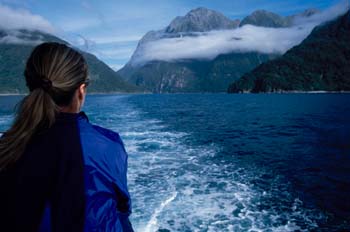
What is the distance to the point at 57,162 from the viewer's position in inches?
61.1

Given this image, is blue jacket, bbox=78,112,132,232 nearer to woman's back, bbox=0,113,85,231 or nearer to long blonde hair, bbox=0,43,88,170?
woman's back, bbox=0,113,85,231

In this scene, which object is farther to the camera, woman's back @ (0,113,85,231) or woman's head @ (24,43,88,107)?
woman's head @ (24,43,88,107)

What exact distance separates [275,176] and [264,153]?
574cm

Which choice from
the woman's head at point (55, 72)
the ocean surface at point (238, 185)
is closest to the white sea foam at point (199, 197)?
the ocean surface at point (238, 185)

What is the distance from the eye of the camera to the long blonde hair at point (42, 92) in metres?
1.65

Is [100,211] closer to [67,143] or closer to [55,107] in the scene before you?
[67,143]

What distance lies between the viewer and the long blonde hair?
1.65 meters

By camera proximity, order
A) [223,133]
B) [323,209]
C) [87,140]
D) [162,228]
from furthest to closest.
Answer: [223,133]
[323,209]
[162,228]
[87,140]

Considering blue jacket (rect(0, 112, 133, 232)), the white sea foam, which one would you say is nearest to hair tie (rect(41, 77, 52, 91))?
blue jacket (rect(0, 112, 133, 232))

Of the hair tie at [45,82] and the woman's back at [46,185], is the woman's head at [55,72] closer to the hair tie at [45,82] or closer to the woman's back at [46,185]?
the hair tie at [45,82]

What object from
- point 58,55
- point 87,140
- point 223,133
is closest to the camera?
point 87,140

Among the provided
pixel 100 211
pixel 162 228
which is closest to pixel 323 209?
pixel 162 228

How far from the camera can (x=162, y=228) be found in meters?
8.72

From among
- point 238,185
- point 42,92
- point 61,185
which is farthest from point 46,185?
point 238,185
